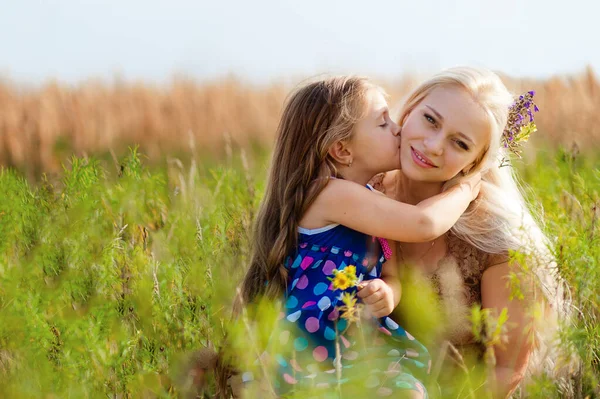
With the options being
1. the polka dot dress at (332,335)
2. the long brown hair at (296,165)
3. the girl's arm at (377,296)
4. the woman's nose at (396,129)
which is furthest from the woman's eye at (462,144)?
the girl's arm at (377,296)

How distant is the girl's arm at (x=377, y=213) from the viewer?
275 centimetres

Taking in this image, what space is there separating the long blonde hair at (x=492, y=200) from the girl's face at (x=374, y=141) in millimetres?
302

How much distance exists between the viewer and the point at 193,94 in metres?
9.12

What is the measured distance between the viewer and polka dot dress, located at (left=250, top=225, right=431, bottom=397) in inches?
101

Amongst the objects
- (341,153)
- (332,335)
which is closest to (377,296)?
(332,335)

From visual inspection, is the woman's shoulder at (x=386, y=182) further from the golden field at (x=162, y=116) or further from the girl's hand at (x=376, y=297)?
the golden field at (x=162, y=116)

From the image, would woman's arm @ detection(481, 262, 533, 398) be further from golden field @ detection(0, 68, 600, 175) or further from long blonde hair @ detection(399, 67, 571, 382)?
golden field @ detection(0, 68, 600, 175)

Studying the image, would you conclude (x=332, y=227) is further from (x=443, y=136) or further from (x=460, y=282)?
(x=460, y=282)

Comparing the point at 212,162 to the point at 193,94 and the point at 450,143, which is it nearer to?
the point at 193,94

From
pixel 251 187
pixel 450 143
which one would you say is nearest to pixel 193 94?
pixel 251 187

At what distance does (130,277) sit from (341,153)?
0.98 meters

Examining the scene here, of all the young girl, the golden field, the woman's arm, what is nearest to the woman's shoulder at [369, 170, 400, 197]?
the young girl

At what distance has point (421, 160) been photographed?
2.95m

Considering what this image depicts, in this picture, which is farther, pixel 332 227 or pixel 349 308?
pixel 332 227
